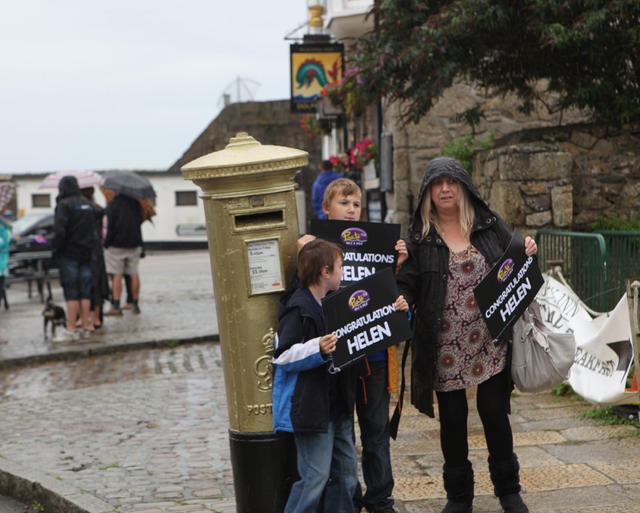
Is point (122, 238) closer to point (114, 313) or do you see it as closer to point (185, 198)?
point (114, 313)

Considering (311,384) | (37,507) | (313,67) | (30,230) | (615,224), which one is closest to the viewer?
(311,384)

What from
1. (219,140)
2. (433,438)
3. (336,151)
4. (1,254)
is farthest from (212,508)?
(219,140)

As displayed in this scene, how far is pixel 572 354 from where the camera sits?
5.25 metres

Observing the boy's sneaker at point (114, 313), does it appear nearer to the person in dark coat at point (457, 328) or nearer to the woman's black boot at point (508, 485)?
the person in dark coat at point (457, 328)

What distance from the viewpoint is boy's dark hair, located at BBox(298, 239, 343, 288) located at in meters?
4.65

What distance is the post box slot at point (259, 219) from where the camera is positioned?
4809 mm

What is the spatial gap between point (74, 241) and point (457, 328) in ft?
28.5

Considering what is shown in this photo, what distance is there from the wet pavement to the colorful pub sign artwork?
351 inches

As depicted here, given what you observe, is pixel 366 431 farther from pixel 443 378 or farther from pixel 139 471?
pixel 139 471

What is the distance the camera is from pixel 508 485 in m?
5.20

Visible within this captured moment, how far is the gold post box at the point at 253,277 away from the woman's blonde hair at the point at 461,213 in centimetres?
73

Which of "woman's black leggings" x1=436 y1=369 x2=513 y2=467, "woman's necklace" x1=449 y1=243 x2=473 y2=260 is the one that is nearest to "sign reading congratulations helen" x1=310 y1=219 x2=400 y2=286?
"woman's necklace" x1=449 y1=243 x2=473 y2=260

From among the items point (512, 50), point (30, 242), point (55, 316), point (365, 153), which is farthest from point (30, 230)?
point (512, 50)

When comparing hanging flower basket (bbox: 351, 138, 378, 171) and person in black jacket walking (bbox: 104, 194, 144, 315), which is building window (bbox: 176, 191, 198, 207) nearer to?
hanging flower basket (bbox: 351, 138, 378, 171)
